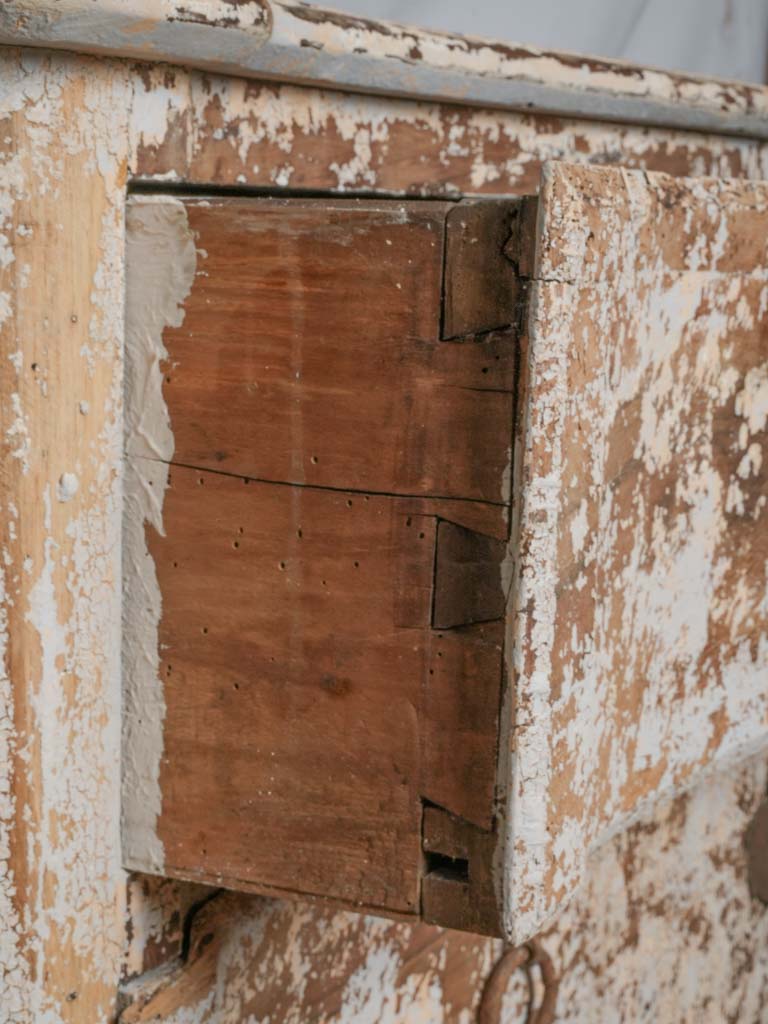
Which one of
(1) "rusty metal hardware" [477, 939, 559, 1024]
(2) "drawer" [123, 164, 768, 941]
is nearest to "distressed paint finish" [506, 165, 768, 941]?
(2) "drawer" [123, 164, 768, 941]

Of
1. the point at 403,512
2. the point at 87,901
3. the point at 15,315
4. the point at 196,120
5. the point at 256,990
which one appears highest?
the point at 196,120

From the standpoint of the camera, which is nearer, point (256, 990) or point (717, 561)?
point (717, 561)

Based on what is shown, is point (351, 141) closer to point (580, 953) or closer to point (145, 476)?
point (145, 476)

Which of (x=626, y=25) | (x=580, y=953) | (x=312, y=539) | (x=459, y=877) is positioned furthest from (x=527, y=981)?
(x=626, y=25)

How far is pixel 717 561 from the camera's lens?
0.95m

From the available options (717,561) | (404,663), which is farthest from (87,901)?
(717,561)

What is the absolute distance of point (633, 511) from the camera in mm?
841

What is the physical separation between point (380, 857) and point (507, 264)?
35 centimetres

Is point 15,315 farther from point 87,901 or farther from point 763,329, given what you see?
point 763,329

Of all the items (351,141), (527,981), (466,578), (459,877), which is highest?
(351,141)

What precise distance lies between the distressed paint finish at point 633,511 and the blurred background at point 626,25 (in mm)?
501

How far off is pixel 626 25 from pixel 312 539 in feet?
3.22

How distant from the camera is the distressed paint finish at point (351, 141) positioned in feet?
2.80

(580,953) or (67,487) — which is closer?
(67,487)
